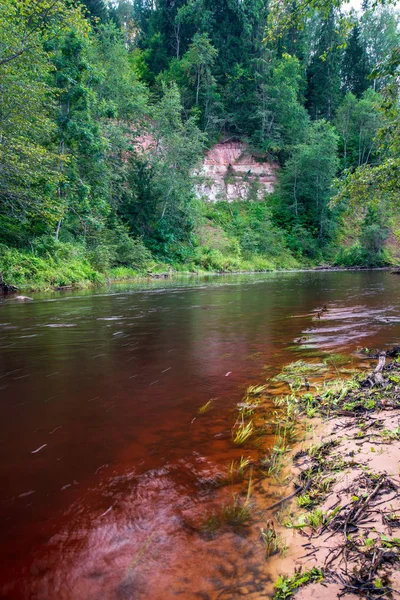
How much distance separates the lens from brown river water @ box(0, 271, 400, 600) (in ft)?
5.20

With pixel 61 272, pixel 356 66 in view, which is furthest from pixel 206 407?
pixel 356 66

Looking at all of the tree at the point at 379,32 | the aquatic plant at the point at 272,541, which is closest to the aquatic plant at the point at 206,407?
the aquatic plant at the point at 272,541

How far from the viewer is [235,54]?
43469 millimetres

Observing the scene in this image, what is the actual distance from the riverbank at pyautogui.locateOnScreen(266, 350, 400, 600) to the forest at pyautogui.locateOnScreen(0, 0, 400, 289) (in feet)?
17.7

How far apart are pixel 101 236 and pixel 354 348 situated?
19941mm

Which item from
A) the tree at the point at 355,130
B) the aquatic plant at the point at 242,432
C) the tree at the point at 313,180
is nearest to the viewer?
the aquatic plant at the point at 242,432

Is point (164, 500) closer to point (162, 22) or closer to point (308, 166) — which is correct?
point (308, 166)

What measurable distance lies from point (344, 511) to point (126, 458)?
4.81 ft

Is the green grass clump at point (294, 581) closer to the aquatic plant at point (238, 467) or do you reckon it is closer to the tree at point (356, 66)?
the aquatic plant at point (238, 467)

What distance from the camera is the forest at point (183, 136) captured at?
13.0 metres

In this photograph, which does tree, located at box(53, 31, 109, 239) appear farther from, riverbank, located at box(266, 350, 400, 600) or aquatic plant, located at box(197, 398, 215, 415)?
riverbank, located at box(266, 350, 400, 600)

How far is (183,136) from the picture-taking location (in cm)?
3038

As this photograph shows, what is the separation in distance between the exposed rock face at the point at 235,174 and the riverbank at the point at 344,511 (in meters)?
39.6

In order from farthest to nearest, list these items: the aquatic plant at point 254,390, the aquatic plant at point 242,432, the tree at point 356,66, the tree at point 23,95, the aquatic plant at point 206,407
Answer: the tree at point 356,66, the tree at point 23,95, the aquatic plant at point 254,390, the aquatic plant at point 206,407, the aquatic plant at point 242,432
